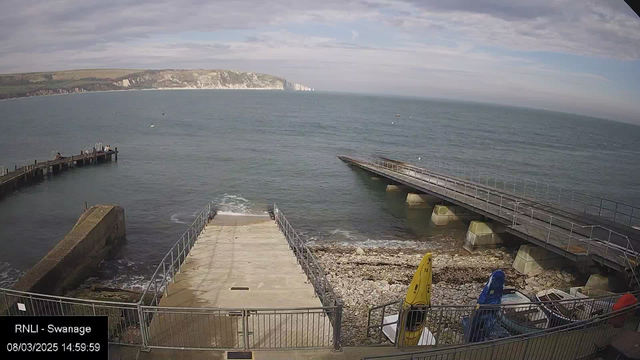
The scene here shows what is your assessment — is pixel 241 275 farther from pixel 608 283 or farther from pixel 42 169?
pixel 42 169

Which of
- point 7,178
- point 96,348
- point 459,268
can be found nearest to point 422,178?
point 459,268

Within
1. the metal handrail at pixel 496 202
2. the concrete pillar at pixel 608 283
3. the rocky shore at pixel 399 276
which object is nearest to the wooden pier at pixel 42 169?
the rocky shore at pixel 399 276

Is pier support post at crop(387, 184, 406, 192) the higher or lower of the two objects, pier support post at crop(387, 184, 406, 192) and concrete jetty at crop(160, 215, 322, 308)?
the lower

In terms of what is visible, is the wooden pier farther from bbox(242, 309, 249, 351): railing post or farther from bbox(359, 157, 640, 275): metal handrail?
bbox(242, 309, 249, 351): railing post

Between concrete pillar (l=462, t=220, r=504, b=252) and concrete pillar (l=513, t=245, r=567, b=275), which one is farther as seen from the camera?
concrete pillar (l=462, t=220, r=504, b=252)

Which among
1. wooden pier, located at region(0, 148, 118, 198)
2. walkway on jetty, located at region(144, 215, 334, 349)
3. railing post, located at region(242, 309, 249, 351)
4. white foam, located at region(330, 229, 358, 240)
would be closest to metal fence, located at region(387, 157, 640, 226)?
white foam, located at region(330, 229, 358, 240)

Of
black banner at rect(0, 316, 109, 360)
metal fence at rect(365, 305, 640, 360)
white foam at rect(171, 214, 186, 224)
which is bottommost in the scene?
white foam at rect(171, 214, 186, 224)

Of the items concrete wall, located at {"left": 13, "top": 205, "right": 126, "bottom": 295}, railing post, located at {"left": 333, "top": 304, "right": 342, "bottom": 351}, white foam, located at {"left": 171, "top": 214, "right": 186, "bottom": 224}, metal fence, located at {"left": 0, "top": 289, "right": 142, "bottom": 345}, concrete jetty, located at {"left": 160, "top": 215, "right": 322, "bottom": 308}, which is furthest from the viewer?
white foam, located at {"left": 171, "top": 214, "right": 186, "bottom": 224}

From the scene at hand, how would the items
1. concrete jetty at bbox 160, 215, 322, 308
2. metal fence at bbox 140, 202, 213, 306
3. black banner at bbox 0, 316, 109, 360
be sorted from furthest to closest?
concrete jetty at bbox 160, 215, 322, 308 < metal fence at bbox 140, 202, 213, 306 < black banner at bbox 0, 316, 109, 360
